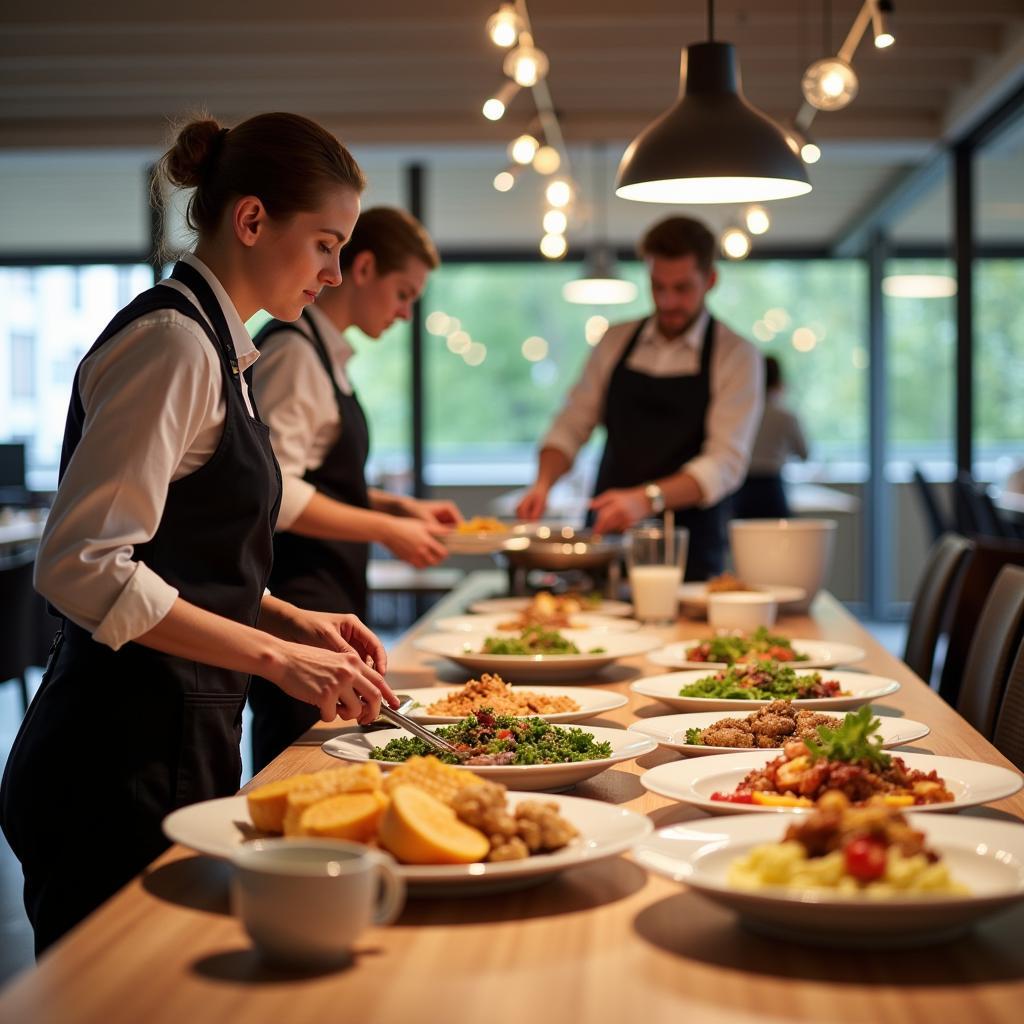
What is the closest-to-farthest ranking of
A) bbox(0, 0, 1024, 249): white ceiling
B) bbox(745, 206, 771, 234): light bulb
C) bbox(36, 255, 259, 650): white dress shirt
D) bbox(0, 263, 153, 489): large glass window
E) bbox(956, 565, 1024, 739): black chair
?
bbox(36, 255, 259, 650): white dress shirt < bbox(956, 565, 1024, 739): black chair < bbox(745, 206, 771, 234): light bulb < bbox(0, 0, 1024, 249): white ceiling < bbox(0, 263, 153, 489): large glass window

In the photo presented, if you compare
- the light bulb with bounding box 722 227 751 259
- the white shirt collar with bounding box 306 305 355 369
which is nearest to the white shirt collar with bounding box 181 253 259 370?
the white shirt collar with bounding box 306 305 355 369

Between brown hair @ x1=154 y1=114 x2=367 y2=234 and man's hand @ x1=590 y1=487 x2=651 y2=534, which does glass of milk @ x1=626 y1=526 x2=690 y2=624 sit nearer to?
man's hand @ x1=590 y1=487 x2=651 y2=534

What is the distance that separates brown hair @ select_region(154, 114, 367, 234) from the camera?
1654 mm

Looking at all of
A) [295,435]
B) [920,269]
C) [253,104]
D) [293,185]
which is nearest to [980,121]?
[253,104]

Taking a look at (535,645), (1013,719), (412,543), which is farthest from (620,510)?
(1013,719)

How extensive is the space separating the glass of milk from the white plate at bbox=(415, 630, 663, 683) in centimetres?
37

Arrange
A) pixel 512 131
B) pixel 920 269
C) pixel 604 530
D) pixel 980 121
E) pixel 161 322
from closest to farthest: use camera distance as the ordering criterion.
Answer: pixel 161 322 → pixel 604 530 → pixel 980 121 → pixel 512 131 → pixel 920 269

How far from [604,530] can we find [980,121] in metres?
4.76

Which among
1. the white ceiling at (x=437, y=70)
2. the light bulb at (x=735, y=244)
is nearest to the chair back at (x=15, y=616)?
the white ceiling at (x=437, y=70)

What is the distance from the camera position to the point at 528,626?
8.07 ft

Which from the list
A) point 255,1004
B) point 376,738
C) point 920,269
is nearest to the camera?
point 255,1004

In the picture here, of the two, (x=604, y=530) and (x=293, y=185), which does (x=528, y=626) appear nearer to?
(x=604, y=530)

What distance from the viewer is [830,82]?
348 cm

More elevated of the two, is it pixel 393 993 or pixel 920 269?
pixel 920 269
